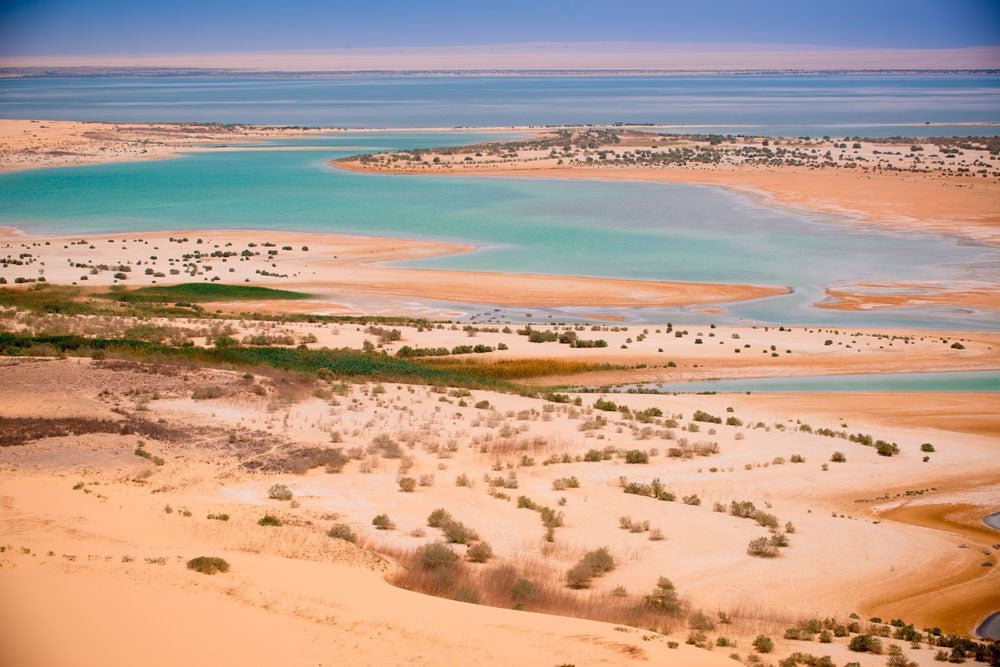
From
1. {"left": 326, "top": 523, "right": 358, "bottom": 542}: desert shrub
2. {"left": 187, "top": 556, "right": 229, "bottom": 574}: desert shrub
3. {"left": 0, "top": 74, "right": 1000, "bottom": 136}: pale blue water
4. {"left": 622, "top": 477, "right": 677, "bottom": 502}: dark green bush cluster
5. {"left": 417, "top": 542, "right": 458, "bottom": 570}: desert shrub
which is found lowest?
{"left": 622, "top": 477, "right": 677, "bottom": 502}: dark green bush cluster

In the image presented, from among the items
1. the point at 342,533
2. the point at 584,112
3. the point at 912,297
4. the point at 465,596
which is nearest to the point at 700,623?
the point at 465,596

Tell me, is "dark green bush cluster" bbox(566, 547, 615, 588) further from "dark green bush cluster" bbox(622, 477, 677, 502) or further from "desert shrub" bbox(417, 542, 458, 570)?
"dark green bush cluster" bbox(622, 477, 677, 502)

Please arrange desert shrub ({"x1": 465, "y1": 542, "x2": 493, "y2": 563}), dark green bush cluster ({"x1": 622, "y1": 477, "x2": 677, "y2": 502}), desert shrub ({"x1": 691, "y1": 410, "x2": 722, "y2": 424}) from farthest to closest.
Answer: desert shrub ({"x1": 691, "y1": 410, "x2": 722, "y2": 424}) → dark green bush cluster ({"x1": 622, "y1": 477, "x2": 677, "y2": 502}) → desert shrub ({"x1": 465, "y1": 542, "x2": 493, "y2": 563})

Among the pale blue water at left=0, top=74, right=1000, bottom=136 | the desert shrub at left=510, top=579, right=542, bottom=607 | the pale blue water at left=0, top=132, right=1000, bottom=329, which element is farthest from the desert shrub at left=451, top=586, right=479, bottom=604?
the pale blue water at left=0, top=74, right=1000, bottom=136

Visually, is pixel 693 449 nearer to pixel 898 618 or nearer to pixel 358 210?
pixel 898 618

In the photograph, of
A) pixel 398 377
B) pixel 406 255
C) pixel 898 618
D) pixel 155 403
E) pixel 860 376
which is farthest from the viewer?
pixel 406 255

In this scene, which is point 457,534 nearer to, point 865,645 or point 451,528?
point 451,528

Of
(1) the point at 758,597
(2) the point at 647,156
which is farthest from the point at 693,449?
(2) the point at 647,156
